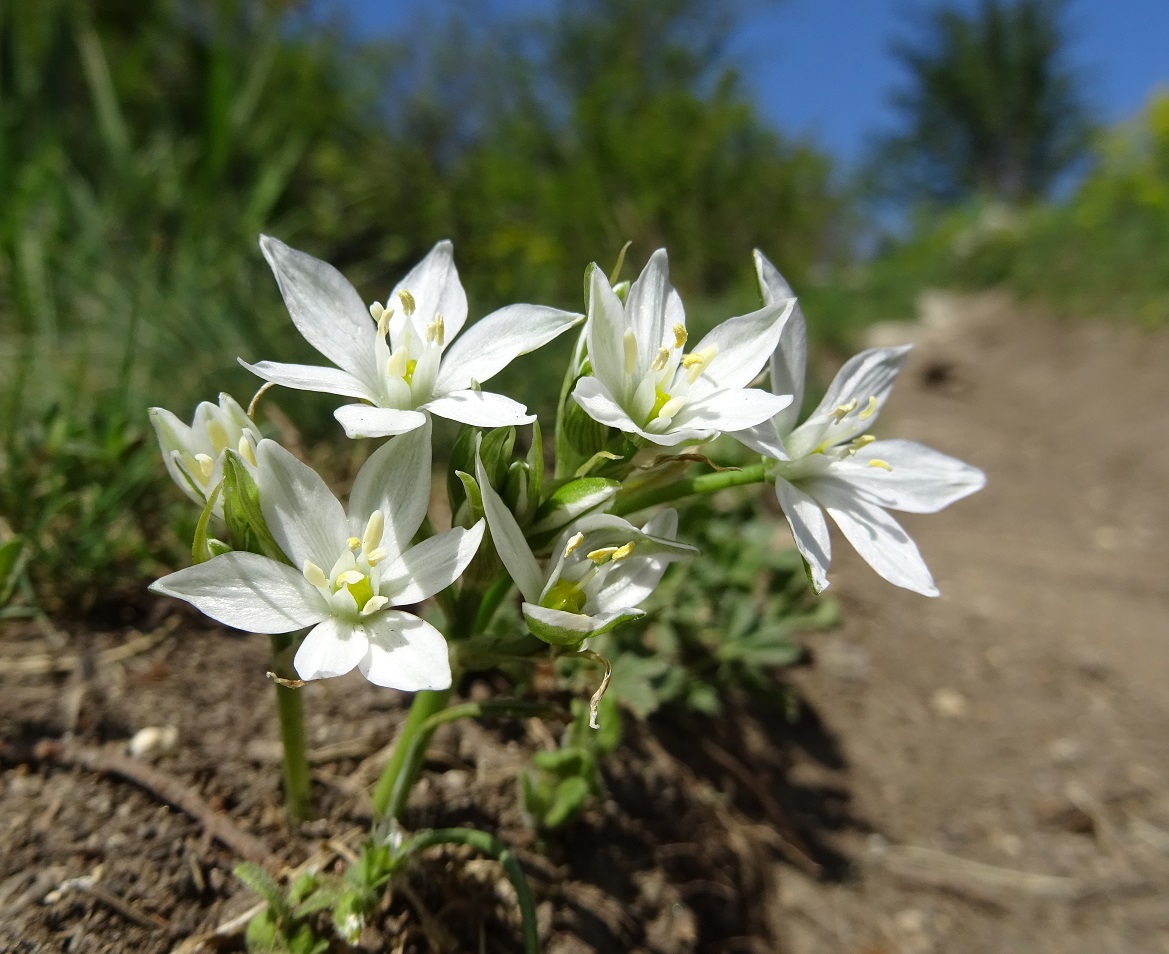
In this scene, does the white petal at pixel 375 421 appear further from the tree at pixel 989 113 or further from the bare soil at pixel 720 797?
the tree at pixel 989 113

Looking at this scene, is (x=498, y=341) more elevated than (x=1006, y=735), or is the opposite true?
(x=498, y=341)

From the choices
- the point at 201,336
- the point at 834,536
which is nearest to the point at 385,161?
the point at 201,336

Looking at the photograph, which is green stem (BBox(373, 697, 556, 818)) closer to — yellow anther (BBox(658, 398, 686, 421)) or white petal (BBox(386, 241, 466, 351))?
yellow anther (BBox(658, 398, 686, 421))

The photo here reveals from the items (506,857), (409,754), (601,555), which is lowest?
(506,857)

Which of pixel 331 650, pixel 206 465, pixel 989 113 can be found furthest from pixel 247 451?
pixel 989 113

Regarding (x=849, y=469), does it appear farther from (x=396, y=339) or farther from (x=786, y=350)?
(x=396, y=339)

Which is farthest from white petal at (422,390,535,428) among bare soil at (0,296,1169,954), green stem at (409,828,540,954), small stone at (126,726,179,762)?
small stone at (126,726,179,762)

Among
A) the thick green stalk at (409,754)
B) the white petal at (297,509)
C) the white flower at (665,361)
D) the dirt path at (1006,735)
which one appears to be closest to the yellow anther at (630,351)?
the white flower at (665,361)

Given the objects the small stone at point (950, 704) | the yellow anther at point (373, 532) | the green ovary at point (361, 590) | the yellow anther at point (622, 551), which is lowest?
the small stone at point (950, 704)
